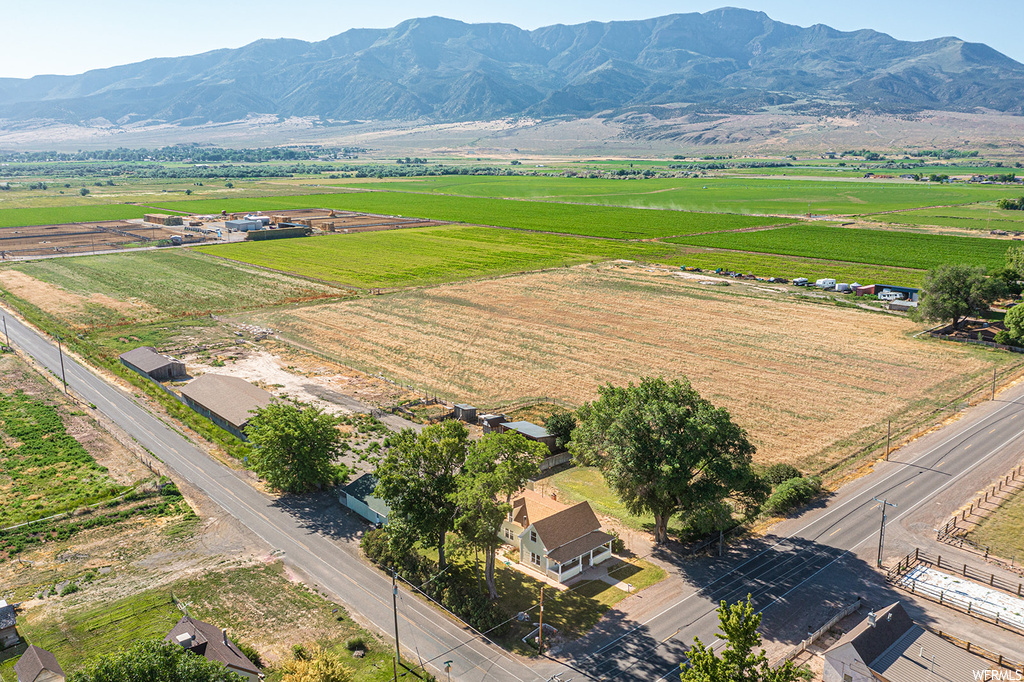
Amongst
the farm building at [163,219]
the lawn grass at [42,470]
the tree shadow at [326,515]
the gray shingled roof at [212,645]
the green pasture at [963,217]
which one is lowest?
the lawn grass at [42,470]

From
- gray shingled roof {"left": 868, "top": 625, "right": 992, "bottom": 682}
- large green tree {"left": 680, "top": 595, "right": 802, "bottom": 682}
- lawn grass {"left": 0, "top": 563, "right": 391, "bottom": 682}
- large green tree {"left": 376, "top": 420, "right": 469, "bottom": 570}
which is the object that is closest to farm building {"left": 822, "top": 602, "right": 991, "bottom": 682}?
gray shingled roof {"left": 868, "top": 625, "right": 992, "bottom": 682}

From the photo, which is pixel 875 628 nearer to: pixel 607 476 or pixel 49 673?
pixel 607 476

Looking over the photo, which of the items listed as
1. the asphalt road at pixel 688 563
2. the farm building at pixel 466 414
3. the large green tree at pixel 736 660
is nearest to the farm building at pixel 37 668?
the asphalt road at pixel 688 563

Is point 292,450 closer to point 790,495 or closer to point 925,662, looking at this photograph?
point 790,495

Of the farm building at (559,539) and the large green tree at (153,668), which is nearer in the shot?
the large green tree at (153,668)

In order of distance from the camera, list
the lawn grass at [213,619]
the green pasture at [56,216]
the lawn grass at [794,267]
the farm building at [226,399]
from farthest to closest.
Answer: the green pasture at [56,216], the lawn grass at [794,267], the farm building at [226,399], the lawn grass at [213,619]

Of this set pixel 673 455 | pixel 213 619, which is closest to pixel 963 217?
pixel 673 455

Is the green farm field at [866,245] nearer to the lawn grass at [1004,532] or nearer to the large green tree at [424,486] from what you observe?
the lawn grass at [1004,532]

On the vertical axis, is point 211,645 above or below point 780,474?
above
